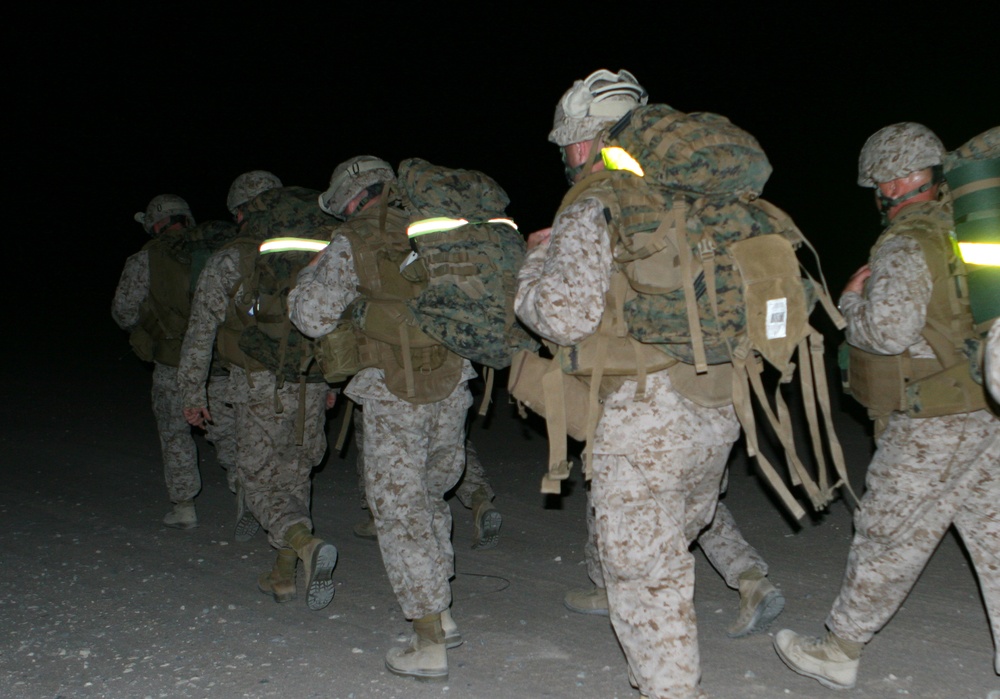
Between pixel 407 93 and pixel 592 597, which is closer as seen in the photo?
pixel 592 597

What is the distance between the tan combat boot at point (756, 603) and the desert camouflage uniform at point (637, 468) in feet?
3.33

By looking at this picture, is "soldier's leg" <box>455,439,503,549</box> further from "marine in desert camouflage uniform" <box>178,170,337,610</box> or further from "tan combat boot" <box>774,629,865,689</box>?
"tan combat boot" <box>774,629,865,689</box>

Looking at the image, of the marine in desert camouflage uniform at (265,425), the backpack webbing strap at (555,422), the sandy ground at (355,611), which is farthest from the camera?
the marine in desert camouflage uniform at (265,425)

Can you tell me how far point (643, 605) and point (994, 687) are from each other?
5.26 ft

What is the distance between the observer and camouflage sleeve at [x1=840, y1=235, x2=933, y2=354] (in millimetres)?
3442

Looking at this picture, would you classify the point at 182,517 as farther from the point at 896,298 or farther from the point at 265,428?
the point at 896,298

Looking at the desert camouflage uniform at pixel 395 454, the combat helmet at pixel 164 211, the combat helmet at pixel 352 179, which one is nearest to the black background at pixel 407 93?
the combat helmet at pixel 164 211

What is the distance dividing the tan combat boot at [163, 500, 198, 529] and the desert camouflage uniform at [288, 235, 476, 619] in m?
2.61

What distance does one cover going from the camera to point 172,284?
20.7 ft

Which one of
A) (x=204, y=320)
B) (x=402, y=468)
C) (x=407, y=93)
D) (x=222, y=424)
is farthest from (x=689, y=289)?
(x=407, y=93)

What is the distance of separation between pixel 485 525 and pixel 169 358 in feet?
7.94

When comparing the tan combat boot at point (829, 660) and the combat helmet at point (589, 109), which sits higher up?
the combat helmet at point (589, 109)

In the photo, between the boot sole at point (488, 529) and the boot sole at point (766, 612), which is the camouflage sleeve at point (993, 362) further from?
the boot sole at point (488, 529)

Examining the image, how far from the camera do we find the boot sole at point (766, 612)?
4109mm
